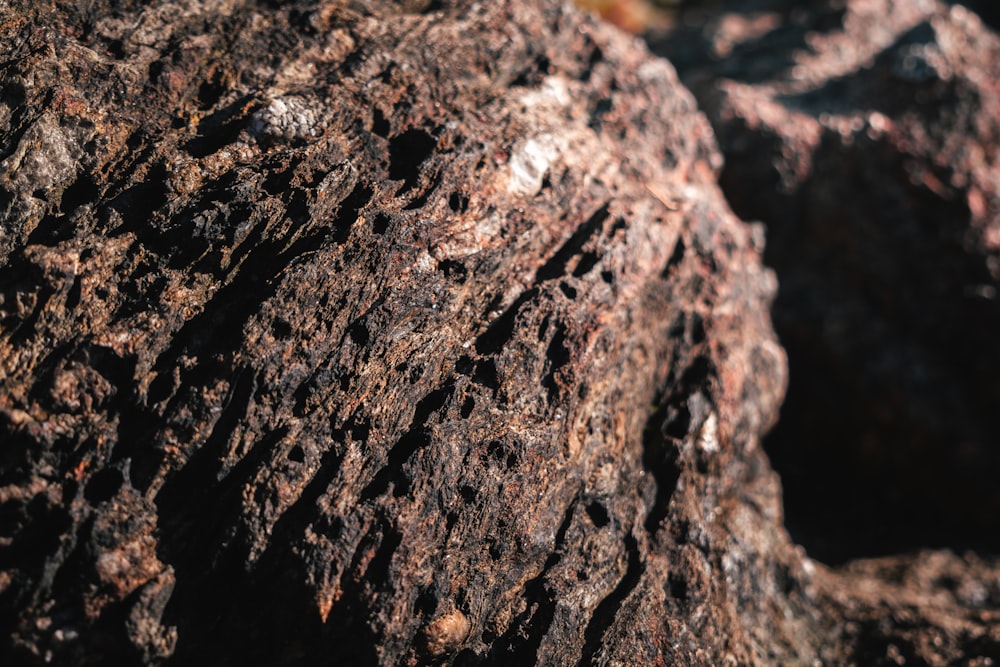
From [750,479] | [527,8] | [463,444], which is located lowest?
[750,479]

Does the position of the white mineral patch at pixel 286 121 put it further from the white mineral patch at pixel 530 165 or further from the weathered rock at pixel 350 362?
the white mineral patch at pixel 530 165

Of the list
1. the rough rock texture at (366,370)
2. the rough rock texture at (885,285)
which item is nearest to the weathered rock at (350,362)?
the rough rock texture at (366,370)

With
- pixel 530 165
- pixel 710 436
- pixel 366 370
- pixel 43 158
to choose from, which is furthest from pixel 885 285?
pixel 43 158

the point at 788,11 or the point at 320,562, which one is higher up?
the point at 788,11

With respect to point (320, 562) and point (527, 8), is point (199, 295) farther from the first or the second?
point (527, 8)

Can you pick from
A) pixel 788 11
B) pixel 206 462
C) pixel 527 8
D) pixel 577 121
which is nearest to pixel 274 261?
pixel 206 462

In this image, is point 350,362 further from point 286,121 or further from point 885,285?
point 885,285
